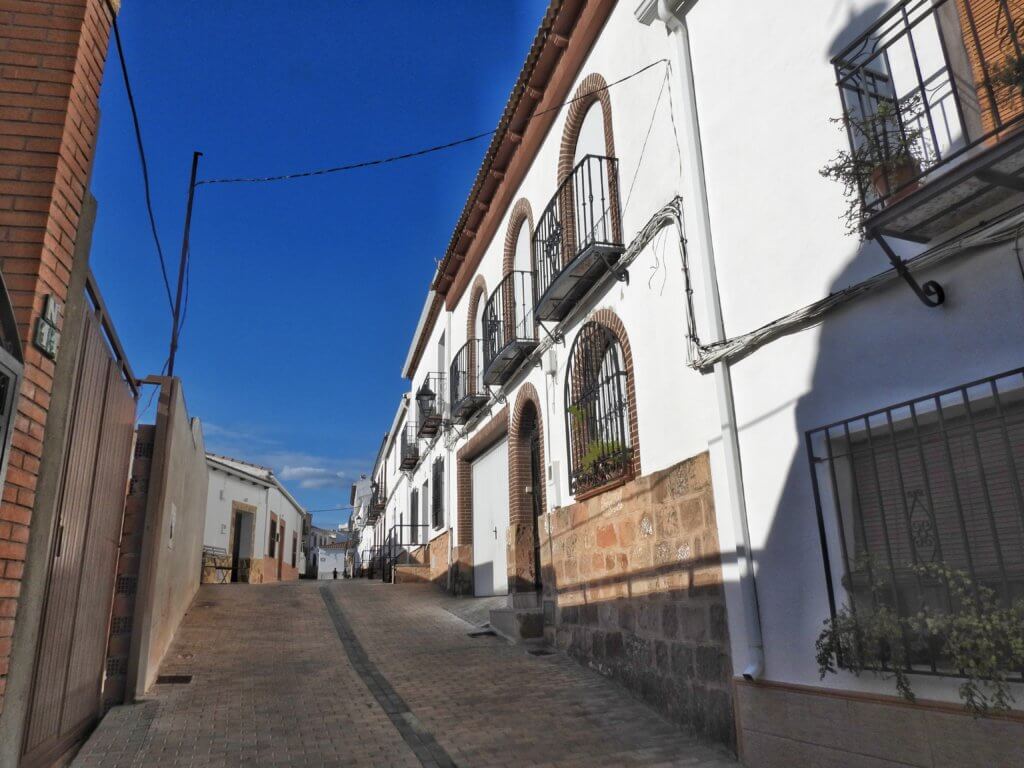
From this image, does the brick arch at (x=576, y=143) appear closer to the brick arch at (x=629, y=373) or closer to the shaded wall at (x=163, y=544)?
the brick arch at (x=629, y=373)

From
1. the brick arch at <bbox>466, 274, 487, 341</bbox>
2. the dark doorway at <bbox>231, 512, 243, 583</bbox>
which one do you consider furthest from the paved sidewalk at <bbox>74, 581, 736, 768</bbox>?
the dark doorway at <bbox>231, 512, 243, 583</bbox>

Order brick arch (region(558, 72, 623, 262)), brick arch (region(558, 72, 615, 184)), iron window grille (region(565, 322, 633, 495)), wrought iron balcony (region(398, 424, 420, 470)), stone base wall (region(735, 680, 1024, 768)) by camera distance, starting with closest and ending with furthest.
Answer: stone base wall (region(735, 680, 1024, 768)) < iron window grille (region(565, 322, 633, 495)) < brick arch (region(558, 72, 623, 262)) < brick arch (region(558, 72, 615, 184)) < wrought iron balcony (region(398, 424, 420, 470))

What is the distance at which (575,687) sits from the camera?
22.8 feet

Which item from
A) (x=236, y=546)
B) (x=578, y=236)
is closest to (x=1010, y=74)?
(x=578, y=236)

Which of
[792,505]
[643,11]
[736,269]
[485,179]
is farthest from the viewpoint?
[485,179]

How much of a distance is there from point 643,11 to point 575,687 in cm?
595

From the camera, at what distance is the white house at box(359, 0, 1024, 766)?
375cm

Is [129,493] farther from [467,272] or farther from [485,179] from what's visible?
[467,272]

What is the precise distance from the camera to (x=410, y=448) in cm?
1992

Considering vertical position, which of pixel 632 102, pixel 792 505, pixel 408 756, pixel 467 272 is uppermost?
pixel 467 272

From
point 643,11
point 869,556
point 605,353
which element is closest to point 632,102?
point 643,11

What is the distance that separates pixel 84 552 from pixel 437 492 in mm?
12031

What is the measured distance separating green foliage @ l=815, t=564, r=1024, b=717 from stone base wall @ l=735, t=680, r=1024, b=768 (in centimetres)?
10

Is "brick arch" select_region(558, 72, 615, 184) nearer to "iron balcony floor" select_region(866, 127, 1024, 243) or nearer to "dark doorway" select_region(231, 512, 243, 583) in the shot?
"iron balcony floor" select_region(866, 127, 1024, 243)
